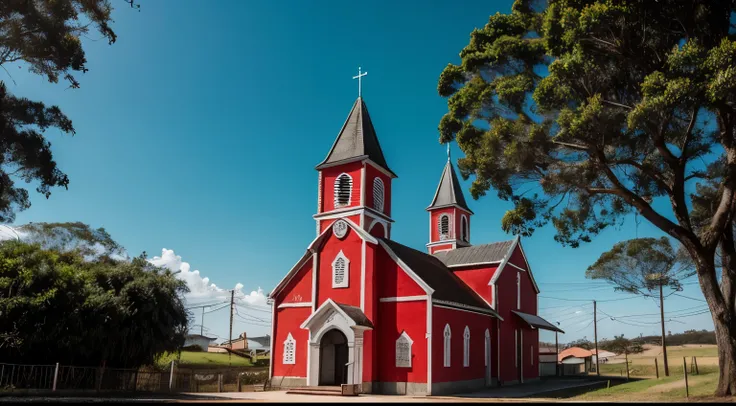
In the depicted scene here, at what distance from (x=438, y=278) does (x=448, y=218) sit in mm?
11204

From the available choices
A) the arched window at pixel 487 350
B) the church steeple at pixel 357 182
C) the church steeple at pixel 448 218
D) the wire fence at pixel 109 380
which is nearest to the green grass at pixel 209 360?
the wire fence at pixel 109 380

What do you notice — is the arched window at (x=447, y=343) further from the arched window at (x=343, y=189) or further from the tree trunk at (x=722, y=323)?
the tree trunk at (x=722, y=323)

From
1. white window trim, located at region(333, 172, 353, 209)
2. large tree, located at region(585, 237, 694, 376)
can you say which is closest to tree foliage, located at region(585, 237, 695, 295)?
large tree, located at region(585, 237, 694, 376)

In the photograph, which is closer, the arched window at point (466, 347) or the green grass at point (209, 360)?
the arched window at point (466, 347)

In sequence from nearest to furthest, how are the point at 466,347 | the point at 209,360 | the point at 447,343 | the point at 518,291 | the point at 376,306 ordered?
the point at 447,343, the point at 376,306, the point at 466,347, the point at 518,291, the point at 209,360

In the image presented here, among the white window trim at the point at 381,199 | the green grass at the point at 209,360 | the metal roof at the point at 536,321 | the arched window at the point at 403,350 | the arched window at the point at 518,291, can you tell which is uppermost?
the white window trim at the point at 381,199

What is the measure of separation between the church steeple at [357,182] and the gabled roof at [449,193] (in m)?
10.3

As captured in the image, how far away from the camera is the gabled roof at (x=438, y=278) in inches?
1037

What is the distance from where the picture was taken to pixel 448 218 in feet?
129

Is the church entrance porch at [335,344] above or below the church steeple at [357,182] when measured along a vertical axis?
below

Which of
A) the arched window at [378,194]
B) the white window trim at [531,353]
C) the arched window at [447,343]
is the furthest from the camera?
the white window trim at [531,353]

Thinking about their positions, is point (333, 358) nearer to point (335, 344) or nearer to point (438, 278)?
point (335, 344)

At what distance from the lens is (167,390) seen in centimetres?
2217

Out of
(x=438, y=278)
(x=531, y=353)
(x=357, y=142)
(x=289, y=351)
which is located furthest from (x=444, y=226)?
(x=289, y=351)
